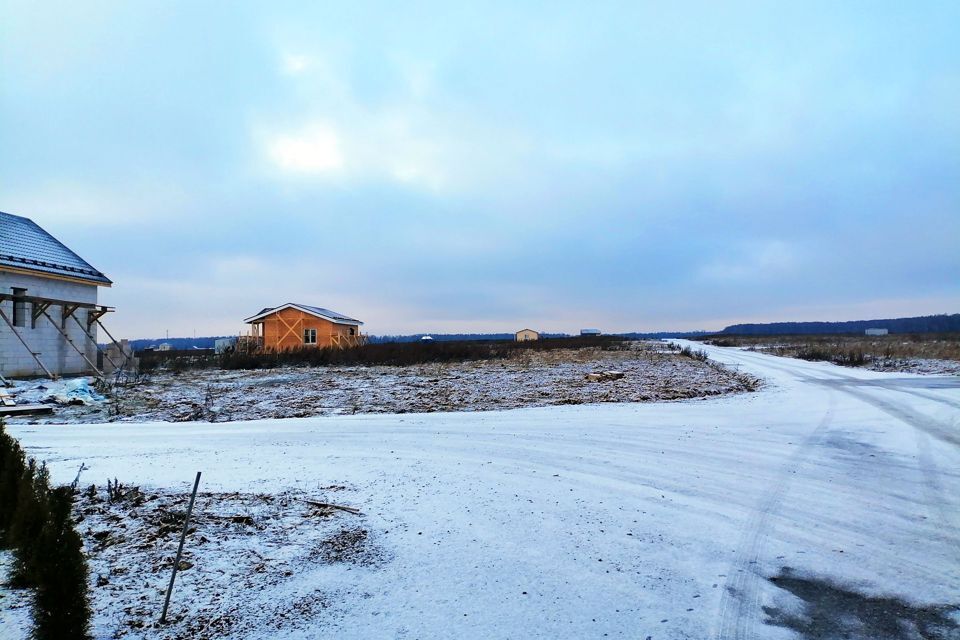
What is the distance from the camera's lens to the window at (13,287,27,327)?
17.4 metres

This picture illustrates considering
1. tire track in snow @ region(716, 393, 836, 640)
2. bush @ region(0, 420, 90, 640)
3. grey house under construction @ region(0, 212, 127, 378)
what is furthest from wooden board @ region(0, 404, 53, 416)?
tire track in snow @ region(716, 393, 836, 640)

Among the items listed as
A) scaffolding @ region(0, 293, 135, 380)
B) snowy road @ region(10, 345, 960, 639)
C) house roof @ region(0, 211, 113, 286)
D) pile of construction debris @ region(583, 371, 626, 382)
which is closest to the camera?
snowy road @ region(10, 345, 960, 639)

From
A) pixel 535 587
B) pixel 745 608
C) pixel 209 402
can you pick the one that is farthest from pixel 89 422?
pixel 745 608

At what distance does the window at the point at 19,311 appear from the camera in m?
17.4

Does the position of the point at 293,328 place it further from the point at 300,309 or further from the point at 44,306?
the point at 44,306

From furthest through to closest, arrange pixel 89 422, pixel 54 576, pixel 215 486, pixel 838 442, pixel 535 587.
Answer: pixel 89 422, pixel 838 442, pixel 215 486, pixel 535 587, pixel 54 576

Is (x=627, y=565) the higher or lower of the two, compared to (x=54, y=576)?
lower

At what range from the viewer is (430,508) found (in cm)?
524

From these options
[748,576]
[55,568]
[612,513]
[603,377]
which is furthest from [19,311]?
[748,576]

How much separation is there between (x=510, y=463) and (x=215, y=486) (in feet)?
Result: 11.7

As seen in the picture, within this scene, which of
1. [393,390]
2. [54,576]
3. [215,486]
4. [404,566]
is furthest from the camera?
[393,390]

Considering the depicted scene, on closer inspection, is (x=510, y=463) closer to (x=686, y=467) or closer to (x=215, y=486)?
(x=686, y=467)

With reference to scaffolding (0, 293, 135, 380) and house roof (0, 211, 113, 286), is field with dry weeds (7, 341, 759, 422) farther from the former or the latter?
house roof (0, 211, 113, 286)

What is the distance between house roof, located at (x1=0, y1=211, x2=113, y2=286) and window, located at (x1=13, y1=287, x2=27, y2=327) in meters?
0.82
